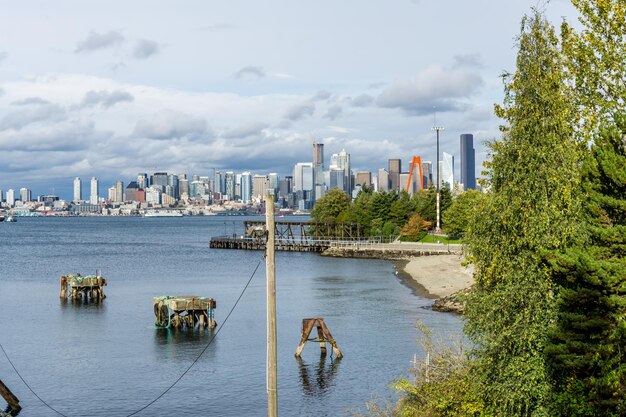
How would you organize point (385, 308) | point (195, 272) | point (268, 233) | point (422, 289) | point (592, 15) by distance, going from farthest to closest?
1. point (195, 272)
2. point (422, 289)
3. point (385, 308)
4. point (592, 15)
5. point (268, 233)

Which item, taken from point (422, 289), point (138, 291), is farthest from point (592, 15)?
point (138, 291)

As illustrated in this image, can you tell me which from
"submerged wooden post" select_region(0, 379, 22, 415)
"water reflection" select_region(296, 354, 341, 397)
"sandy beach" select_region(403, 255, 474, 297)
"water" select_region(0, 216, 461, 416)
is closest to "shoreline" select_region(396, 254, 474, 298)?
"sandy beach" select_region(403, 255, 474, 297)

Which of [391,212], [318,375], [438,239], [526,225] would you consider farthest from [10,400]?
[391,212]

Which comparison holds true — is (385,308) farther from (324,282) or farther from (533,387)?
(533,387)

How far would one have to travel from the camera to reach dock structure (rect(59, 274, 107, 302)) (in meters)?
72.6

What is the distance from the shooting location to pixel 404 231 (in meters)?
142

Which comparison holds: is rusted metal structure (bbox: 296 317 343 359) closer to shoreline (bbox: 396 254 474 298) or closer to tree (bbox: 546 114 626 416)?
tree (bbox: 546 114 626 416)

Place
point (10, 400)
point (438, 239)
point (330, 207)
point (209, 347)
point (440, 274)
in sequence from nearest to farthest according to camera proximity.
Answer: point (10, 400)
point (209, 347)
point (440, 274)
point (438, 239)
point (330, 207)

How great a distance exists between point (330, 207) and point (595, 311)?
456 feet

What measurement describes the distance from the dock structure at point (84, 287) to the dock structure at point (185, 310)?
1803 cm

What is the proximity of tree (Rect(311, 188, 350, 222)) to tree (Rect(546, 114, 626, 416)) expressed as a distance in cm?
13511

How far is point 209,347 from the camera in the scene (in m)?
48.6

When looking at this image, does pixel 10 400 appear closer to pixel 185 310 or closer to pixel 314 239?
pixel 185 310

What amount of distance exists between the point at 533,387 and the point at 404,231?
120 meters
